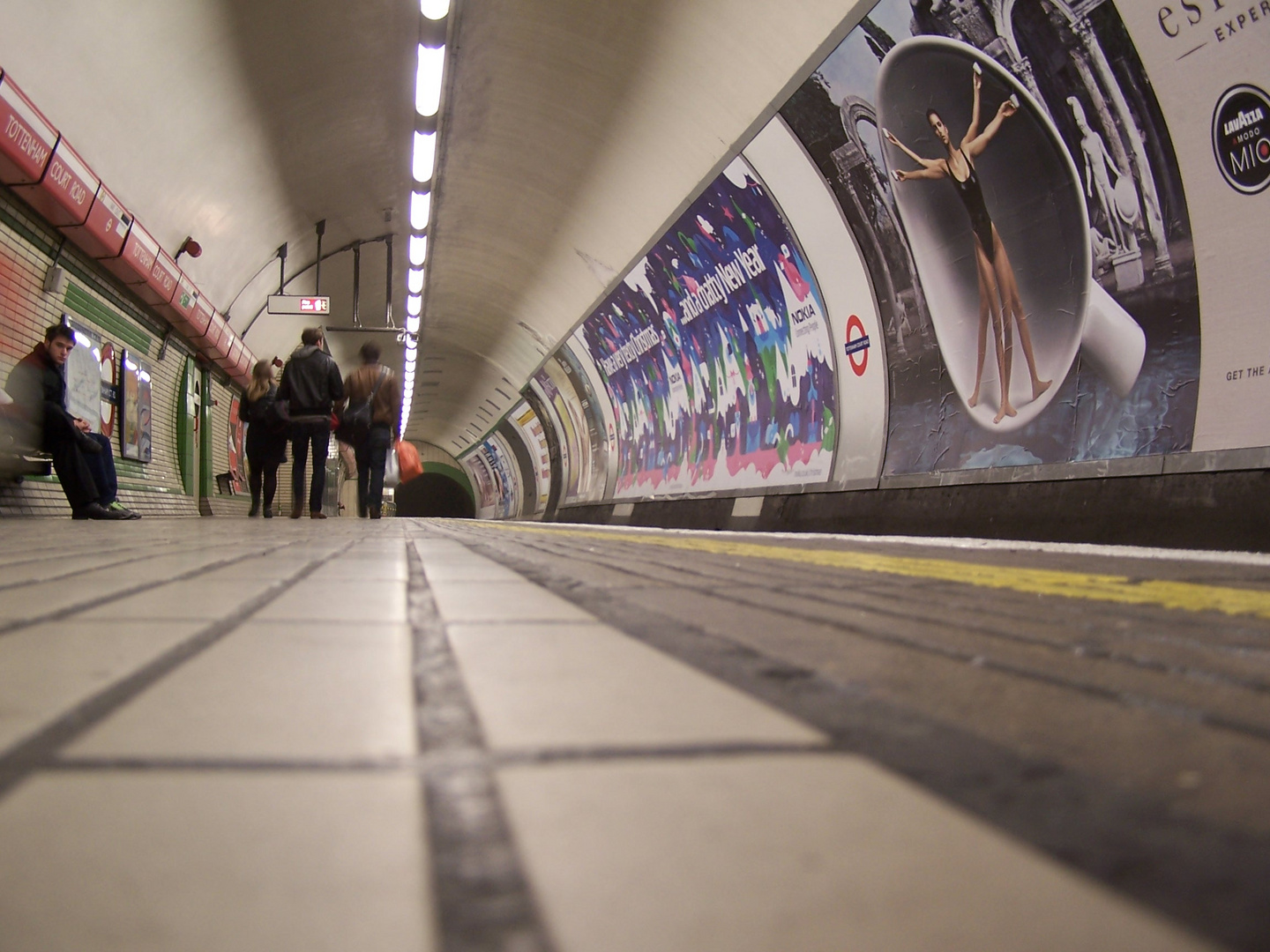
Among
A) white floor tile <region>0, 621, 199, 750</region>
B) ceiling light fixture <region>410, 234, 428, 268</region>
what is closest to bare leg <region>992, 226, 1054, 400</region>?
white floor tile <region>0, 621, 199, 750</region>

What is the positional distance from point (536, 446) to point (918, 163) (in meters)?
21.2

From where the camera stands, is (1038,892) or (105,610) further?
(105,610)

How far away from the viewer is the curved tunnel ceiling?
756cm

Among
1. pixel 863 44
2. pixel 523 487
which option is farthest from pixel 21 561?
pixel 523 487

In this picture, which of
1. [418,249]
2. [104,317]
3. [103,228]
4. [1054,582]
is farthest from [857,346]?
[418,249]

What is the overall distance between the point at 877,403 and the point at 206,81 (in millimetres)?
7144

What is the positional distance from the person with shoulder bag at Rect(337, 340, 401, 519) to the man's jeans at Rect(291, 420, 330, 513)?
0.55 metres

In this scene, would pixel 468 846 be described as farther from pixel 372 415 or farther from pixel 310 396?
pixel 372 415

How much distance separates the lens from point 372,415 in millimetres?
10305

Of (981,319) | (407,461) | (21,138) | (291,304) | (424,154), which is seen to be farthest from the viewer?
(291,304)

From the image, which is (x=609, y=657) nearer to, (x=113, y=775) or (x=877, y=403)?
(x=113, y=775)

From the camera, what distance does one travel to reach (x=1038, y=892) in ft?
1.50

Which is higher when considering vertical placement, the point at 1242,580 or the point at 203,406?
the point at 203,406

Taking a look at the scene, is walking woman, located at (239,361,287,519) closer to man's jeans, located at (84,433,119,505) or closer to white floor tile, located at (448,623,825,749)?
man's jeans, located at (84,433,119,505)
